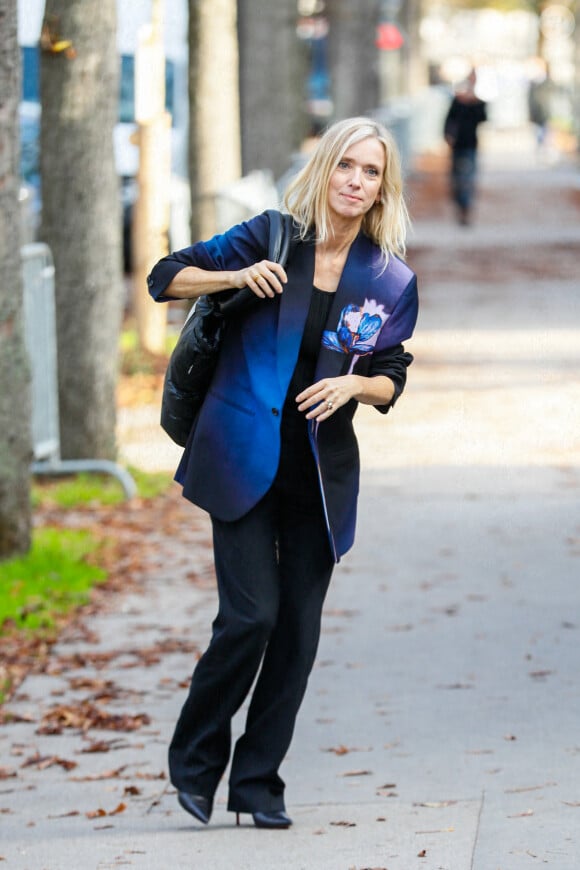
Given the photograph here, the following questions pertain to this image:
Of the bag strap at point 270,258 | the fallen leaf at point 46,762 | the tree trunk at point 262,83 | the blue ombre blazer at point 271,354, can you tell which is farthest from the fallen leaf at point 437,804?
the tree trunk at point 262,83

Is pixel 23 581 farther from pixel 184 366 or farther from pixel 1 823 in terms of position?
pixel 184 366

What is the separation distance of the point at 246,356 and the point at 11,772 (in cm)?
187

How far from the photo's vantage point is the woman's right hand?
4652mm

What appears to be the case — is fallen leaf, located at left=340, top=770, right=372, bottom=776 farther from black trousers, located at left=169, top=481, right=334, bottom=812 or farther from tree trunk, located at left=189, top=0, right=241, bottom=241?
tree trunk, located at left=189, top=0, right=241, bottom=241

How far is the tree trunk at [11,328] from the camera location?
795 cm

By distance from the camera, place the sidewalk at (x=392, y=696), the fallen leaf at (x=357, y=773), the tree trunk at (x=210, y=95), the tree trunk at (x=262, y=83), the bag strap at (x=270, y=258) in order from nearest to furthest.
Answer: the bag strap at (x=270, y=258)
the sidewalk at (x=392, y=696)
the fallen leaf at (x=357, y=773)
the tree trunk at (x=210, y=95)
the tree trunk at (x=262, y=83)

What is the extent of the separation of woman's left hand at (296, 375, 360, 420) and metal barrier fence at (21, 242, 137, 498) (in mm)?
5170

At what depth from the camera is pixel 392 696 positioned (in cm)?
657

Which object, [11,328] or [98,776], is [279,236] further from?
[11,328]

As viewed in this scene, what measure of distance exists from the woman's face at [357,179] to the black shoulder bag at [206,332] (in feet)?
0.52

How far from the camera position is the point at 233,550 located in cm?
491

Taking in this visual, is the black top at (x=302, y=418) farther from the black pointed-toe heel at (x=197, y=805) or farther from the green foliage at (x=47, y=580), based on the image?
the green foliage at (x=47, y=580)

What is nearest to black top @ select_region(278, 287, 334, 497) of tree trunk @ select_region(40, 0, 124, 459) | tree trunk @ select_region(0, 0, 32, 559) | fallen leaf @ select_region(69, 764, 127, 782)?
fallen leaf @ select_region(69, 764, 127, 782)

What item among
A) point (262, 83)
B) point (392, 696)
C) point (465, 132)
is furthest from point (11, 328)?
point (465, 132)
